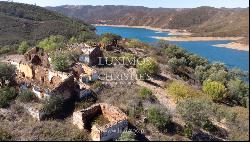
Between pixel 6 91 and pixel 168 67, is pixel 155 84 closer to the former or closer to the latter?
pixel 168 67

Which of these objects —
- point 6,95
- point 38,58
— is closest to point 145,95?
point 6,95

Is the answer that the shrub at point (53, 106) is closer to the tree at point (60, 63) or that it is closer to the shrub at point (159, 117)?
the shrub at point (159, 117)

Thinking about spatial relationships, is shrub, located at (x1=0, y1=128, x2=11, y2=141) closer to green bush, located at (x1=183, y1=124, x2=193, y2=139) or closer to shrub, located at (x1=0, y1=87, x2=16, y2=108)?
shrub, located at (x1=0, y1=87, x2=16, y2=108)

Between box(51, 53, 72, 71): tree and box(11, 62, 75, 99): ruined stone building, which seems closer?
box(11, 62, 75, 99): ruined stone building

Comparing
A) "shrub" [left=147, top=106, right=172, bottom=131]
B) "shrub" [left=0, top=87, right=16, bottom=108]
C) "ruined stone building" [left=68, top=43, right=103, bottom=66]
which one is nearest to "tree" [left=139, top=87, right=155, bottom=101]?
"shrub" [left=147, top=106, right=172, bottom=131]

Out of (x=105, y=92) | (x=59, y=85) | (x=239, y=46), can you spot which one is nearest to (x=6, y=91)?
(x=59, y=85)

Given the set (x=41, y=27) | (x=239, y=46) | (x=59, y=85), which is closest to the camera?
(x=59, y=85)
